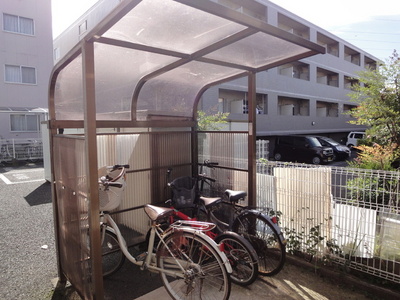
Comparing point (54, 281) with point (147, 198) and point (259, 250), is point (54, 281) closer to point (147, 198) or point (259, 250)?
point (147, 198)

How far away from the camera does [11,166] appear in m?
11.4

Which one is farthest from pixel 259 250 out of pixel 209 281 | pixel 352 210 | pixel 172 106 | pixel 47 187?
pixel 47 187

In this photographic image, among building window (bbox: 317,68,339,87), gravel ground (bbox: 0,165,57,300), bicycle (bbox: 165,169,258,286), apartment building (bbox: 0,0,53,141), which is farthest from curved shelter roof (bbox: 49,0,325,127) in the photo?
building window (bbox: 317,68,339,87)

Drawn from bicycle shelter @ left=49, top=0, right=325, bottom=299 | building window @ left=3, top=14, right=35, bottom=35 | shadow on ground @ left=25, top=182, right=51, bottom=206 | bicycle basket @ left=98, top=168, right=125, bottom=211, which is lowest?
shadow on ground @ left=25, top=182, right=51, bottom=206

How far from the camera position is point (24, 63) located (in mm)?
14211

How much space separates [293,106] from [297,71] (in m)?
2.63

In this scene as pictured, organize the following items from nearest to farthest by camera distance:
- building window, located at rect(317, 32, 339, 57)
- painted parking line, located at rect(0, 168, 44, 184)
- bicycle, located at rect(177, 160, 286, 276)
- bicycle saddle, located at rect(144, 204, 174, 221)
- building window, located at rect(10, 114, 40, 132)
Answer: bicycle saddle, located at rect(144, 204, 174, 221)
bicycle, located at rect(177, 160, 286, 276)
painted parking line, located at rect(0, 168, 44, 184)
building window, located at rect(10, 114, 40, 132)
building window, located at rect(317, 32, 339, 57)

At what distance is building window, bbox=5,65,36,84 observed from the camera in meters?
13.9

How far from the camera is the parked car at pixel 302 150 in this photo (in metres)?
12.5

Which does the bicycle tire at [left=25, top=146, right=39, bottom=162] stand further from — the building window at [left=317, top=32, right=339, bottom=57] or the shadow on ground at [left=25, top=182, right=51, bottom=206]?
the building window at [left=317, top=32, right=339, bottom=57]

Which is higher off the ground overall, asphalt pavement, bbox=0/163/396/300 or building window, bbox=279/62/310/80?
building window, bbox=279/62/310/80

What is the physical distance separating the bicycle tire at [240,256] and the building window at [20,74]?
15480 millimetres

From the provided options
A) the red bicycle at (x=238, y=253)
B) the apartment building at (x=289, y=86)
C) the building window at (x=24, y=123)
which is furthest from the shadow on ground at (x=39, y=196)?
the building window at (x=24, y=123)

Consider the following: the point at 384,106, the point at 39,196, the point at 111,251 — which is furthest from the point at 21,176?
the point at 384,106
